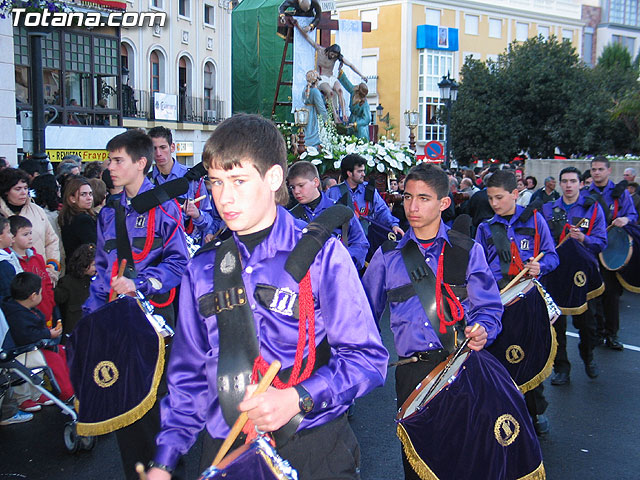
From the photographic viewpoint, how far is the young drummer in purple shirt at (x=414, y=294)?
3938mm

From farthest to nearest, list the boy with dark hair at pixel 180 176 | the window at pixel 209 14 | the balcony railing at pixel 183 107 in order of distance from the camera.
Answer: the window at pixel 209 14 → the balcony railing at pixel 183 107 → the boy with dark hair at pixel 180 176

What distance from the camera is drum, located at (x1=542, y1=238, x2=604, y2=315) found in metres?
6.96

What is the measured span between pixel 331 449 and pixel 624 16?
7405 cm

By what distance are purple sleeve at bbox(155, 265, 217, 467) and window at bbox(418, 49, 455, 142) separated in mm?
50271

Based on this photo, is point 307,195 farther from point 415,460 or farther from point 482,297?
point 415,460

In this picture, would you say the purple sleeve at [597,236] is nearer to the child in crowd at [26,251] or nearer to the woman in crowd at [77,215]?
the woman in crowd at [77,215]

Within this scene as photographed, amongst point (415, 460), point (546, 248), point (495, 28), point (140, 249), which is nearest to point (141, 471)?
point (415, 460)

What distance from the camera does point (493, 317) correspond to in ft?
12.9

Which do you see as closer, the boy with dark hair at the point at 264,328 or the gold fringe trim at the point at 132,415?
the boy with dark hair at the point at 264,328

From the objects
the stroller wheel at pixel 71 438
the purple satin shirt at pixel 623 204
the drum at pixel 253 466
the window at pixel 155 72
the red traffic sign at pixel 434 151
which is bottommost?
the stroller wheel at pixel 71 438

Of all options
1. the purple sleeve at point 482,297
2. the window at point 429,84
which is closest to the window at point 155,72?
the window at point 429,84

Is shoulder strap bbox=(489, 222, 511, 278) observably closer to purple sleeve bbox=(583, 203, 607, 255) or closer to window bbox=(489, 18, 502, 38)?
purple sleeve bbox=(583, 203, 607, 255)

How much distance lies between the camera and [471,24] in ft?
177

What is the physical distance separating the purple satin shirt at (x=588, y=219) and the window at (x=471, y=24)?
49.0m
